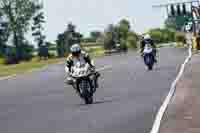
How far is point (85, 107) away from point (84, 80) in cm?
150

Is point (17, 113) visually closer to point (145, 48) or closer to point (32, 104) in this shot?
point (32, 104)

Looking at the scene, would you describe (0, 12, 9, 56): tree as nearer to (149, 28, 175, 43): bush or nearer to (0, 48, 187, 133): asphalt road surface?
(149, 28, 175, 43): bush

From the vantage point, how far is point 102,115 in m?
19.1

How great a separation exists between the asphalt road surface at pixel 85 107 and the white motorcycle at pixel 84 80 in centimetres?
30

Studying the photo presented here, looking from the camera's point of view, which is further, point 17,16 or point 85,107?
point 17,16

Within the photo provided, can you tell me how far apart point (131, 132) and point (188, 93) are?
9.31 meters

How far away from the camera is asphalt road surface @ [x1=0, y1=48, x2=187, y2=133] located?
17.0m

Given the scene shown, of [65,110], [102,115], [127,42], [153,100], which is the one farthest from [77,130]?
[127,42]

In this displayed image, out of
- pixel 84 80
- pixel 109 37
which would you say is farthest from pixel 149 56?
pixel 109 37

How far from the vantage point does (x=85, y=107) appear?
21.9m

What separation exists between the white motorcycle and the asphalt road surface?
30 cm

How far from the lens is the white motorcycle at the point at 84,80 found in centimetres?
2320

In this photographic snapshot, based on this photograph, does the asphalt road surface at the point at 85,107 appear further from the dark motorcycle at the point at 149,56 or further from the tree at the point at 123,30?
the tree at the point at 123,30

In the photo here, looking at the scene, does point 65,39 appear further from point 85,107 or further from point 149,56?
point 85,107
